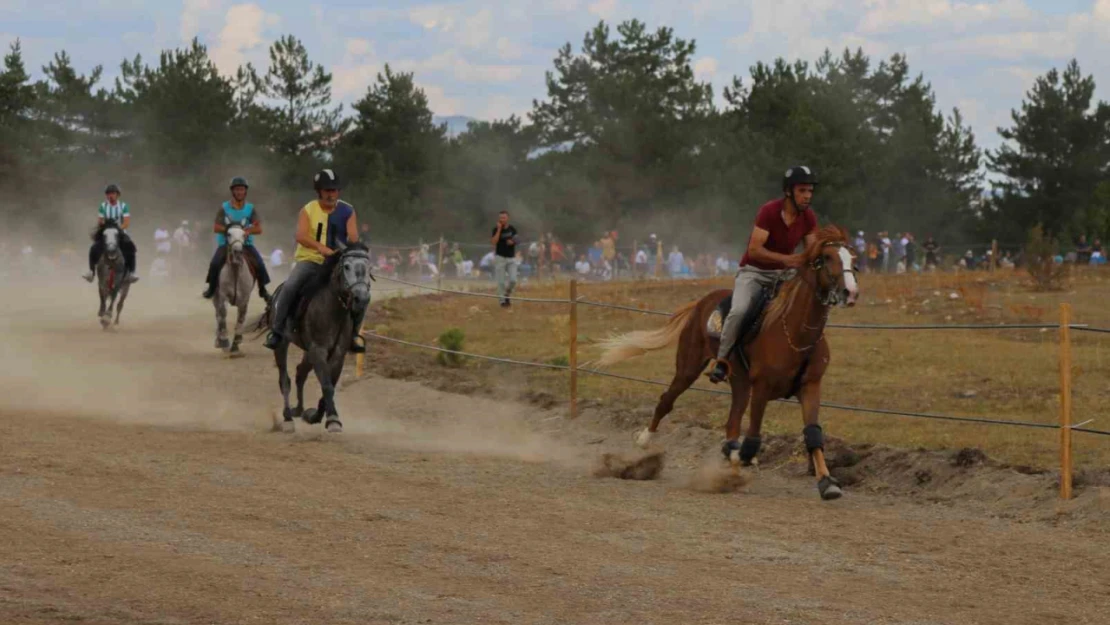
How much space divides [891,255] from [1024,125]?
77.3 ft

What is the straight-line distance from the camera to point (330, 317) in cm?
1405

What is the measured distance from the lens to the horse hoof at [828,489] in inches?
430

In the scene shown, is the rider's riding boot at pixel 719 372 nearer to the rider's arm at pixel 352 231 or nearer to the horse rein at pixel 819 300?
the horse rein at pixel 819 300

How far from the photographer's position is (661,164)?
222ft

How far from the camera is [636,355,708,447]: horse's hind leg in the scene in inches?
499

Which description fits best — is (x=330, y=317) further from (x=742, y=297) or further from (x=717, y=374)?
(x=742, y=297)

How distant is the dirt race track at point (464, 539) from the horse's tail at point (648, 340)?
1021 millimetres

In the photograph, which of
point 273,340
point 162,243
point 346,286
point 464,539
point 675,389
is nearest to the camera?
point 464,539

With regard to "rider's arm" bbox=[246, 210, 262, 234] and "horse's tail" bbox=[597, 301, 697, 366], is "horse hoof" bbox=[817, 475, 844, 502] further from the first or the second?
"rider's arm" bbox=[246, 210, 262, 234]

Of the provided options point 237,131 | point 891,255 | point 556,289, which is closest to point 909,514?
point 556,289

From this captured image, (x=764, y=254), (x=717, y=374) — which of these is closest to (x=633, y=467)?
(x=717, y=374)

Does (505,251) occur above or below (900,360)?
above

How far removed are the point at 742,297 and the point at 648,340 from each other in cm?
177

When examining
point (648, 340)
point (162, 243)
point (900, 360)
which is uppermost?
point (162, 243)
